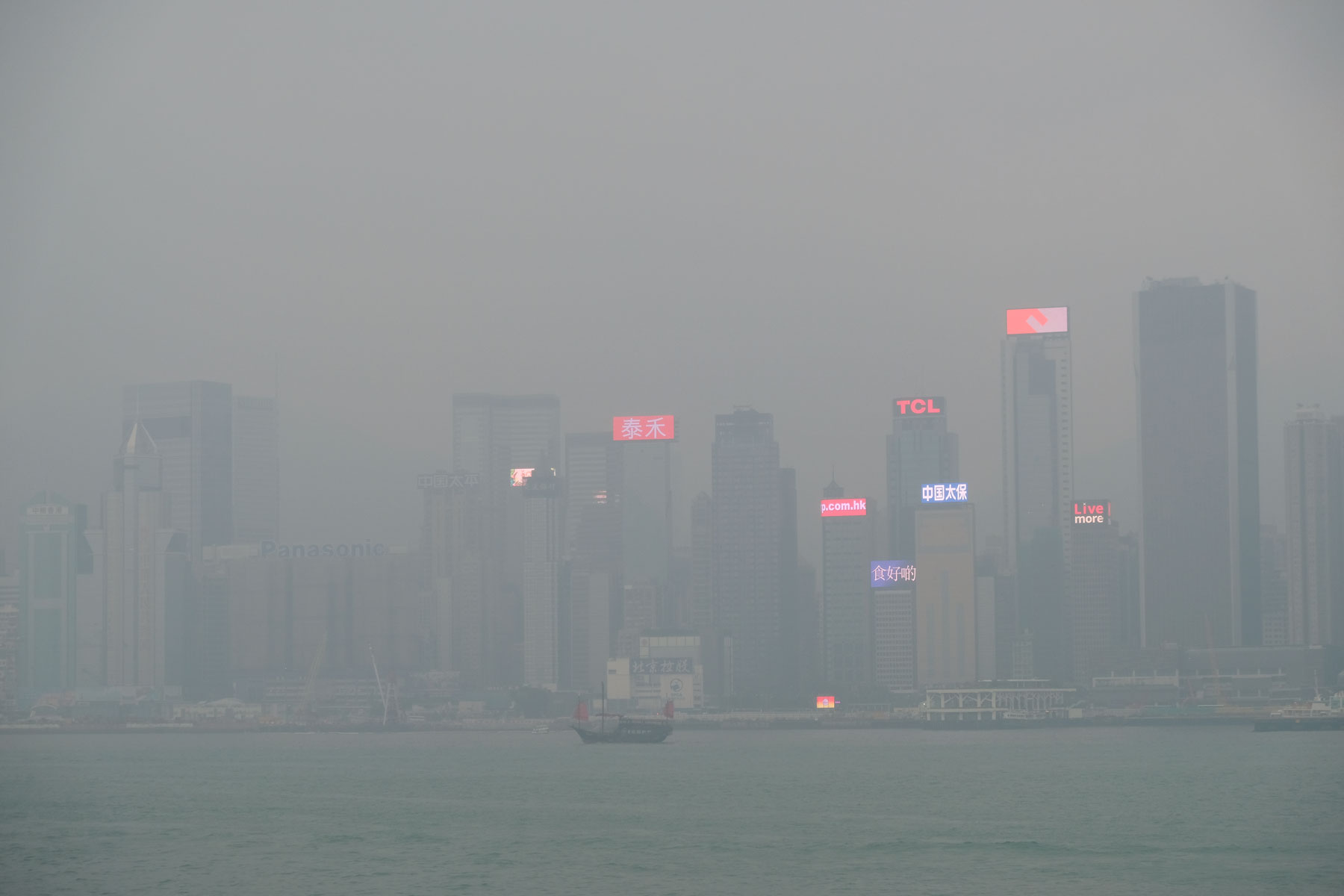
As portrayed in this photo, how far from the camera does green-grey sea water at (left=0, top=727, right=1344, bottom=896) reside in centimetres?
6462

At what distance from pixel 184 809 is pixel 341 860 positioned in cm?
2993

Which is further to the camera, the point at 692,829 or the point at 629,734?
the point at 629,734

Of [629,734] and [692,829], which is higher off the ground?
[692,829]

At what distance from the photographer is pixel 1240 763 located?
13662 centimetres

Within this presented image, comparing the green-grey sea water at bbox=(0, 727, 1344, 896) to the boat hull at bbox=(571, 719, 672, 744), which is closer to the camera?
the green-grey sea water at bbox=(0, 727, 1344, 896)

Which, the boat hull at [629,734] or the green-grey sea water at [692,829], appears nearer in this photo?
the green-grey sea water at [692,829]

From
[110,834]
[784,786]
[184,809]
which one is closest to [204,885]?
[110,834]

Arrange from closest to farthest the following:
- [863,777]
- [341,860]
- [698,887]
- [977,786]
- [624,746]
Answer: [698,887]
[341,860]
[977,786]
[863,777]
[624,746]

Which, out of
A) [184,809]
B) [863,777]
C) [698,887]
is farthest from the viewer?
[863,777]

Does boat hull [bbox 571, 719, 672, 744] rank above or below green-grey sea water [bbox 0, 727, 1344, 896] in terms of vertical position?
below

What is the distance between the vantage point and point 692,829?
82.6 meters

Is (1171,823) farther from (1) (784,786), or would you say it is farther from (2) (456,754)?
(2) (456,754)

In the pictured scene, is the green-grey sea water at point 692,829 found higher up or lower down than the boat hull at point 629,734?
higher up

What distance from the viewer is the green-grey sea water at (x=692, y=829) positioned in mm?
64625
